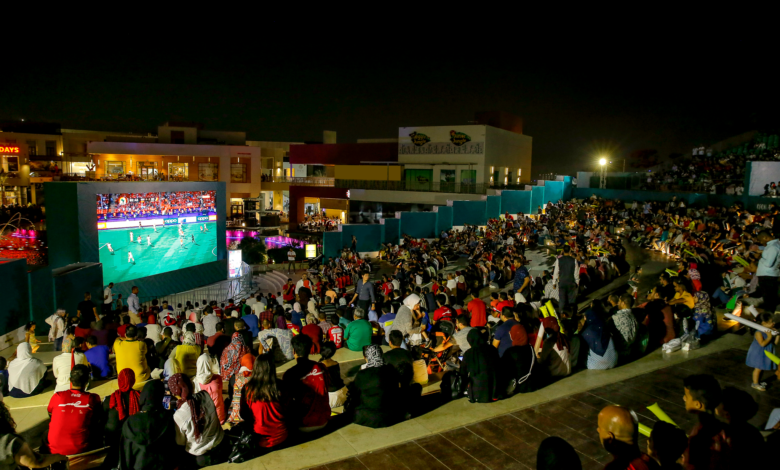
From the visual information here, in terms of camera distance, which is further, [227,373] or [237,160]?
[237,160]

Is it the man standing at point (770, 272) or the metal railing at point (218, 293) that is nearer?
the man standing at point (770, 272)

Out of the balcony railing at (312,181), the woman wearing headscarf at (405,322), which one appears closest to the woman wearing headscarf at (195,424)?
the woman wearing headscarf at (405,322)

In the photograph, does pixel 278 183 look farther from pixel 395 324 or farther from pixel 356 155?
pixel 395 324

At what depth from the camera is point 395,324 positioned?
8.40 m

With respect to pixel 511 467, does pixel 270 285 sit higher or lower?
lower

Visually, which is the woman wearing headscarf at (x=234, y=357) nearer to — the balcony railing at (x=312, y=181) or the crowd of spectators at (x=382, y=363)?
the crowd of spectators at (x=382, y=363)

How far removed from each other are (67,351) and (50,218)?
43.8 ft

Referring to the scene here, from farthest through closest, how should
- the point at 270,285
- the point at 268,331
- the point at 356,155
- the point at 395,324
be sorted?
the point at 356,155 < the point at 270,285 < the point at 395,324 < the point at 268,331

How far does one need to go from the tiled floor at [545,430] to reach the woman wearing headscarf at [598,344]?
424 millimetres

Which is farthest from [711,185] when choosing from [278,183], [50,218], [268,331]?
[278,183]

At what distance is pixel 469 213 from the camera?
26859 millimetres

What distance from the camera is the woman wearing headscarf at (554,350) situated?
21.6ft

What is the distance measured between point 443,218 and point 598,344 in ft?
63.6

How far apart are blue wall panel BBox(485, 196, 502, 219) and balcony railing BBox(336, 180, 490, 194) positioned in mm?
1527
